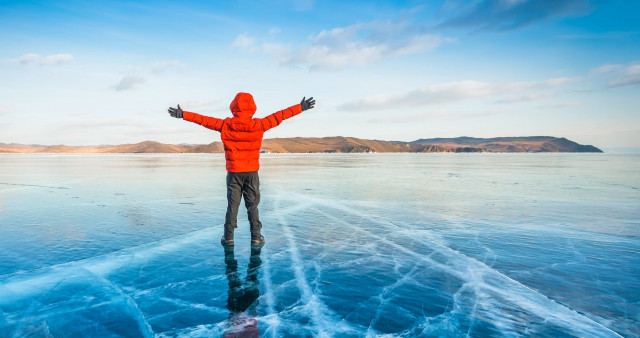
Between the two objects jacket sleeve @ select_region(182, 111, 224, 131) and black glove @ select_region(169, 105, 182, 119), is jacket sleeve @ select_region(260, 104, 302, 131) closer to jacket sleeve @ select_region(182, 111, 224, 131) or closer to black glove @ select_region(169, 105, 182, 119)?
jacket sleeve @ select_region(182, 111, 224, 131)

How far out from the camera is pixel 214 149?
18075cm

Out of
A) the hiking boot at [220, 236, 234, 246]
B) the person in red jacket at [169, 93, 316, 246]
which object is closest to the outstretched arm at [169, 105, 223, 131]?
the person in red jacket at [169, 93, 316, 246]

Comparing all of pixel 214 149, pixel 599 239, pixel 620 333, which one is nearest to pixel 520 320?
pixel 620 333

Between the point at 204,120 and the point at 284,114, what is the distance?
4.47ft

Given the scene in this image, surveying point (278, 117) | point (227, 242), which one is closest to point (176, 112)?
point (278, 117)

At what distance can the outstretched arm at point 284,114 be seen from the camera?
5.90 metres

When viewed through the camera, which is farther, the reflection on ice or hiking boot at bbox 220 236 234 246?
hiking boot at bbox 220 236 234 246

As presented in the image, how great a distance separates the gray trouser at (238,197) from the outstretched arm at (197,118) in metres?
0.88

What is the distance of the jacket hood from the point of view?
5.93 m

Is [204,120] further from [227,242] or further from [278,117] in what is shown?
[227,242]

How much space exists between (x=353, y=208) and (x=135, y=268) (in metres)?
6.46


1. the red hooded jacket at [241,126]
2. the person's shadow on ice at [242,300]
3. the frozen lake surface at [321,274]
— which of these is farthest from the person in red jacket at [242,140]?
the person's shadow on ice at [242,300]

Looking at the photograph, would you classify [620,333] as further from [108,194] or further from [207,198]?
[108,194]

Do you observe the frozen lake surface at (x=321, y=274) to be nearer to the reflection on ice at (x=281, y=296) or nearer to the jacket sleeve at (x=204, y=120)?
the reflection on ice at (x=281, y=296)
